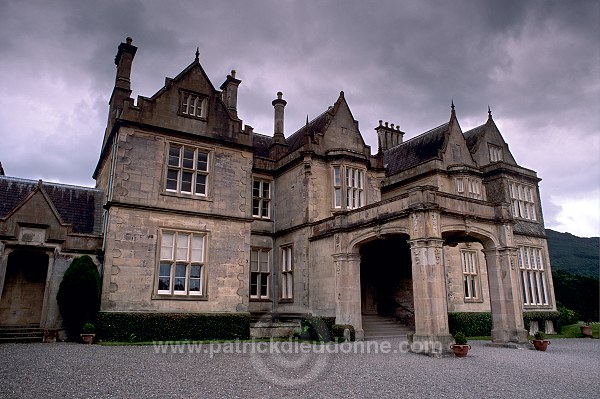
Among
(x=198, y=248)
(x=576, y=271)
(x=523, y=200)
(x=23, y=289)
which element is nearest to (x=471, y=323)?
(x=523, y=200)

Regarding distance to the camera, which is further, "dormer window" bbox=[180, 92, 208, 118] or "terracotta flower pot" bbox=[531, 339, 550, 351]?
"dormer window" bbox=[180, 92, 208, 118]

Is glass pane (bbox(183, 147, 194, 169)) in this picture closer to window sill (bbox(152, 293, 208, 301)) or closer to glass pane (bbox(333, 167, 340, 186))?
window sill (bbox(152, 293, 208, 301))

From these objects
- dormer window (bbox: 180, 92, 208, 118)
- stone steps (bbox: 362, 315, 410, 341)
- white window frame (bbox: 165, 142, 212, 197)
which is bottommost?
stone steps (bbox: 362, 315, 410, 341)

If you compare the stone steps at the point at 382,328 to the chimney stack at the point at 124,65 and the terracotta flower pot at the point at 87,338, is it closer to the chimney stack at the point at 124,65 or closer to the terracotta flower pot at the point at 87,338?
the terracotta flower pot at the point at 87,338

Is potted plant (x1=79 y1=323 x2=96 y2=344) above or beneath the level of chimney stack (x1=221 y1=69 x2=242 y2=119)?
beneath

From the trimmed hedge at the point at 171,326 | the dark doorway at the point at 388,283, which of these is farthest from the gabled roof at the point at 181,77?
the dark doorway at the point at 388,283

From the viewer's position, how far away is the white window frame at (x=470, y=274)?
24.3 metres

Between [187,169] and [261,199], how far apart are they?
5620 mm

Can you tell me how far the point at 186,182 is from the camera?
64.4 feet

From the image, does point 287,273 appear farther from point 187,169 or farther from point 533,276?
point 533,276

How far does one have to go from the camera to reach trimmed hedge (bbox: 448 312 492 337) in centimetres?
2227

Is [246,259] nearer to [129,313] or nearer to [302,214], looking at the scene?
[302,214]

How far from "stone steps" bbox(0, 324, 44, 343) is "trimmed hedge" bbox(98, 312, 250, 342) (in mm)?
2322

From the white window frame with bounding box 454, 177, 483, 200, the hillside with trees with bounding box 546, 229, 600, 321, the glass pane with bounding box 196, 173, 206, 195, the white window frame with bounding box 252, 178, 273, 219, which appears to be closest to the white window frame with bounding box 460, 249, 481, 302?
the white window frame with bounding box 454, 177, 483, 200
